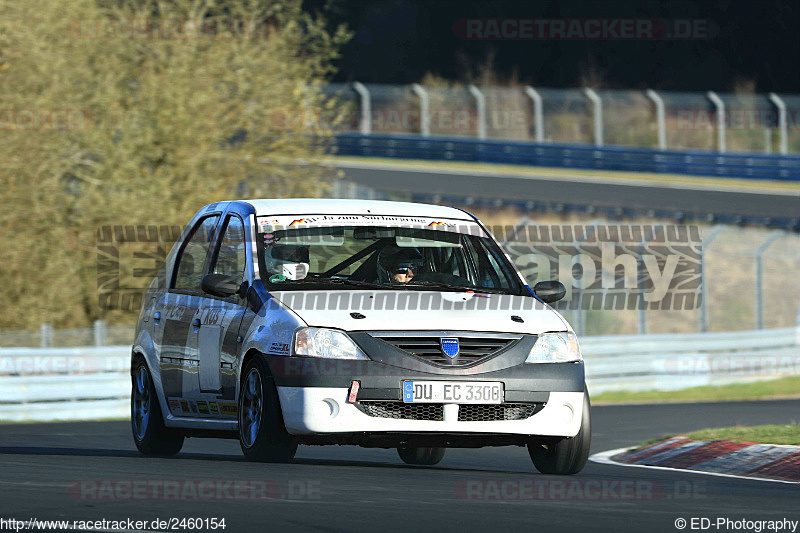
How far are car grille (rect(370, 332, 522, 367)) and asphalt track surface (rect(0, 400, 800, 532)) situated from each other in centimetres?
75

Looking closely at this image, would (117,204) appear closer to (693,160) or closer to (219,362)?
(219,362)

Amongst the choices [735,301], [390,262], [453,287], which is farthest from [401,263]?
[735,301]

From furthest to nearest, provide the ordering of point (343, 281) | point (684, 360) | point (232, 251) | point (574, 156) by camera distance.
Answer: point (574, 156), point (684, 360), point (232, 251), point (343, 281)

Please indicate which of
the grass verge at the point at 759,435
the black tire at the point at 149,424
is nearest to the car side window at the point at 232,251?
the black tire at the point at 149,424

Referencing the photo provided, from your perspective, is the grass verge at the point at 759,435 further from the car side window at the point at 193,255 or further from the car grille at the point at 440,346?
the car side window at the point at 193,255

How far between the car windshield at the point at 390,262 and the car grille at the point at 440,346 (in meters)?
0.73

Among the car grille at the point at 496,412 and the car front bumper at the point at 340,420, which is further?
the car grille at the point at 496,412

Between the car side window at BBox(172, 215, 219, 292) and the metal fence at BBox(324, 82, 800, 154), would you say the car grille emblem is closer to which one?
the car side window at BBox(172, 215, 219, 292)

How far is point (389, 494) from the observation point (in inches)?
335

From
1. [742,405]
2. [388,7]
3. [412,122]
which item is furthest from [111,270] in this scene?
[388,7]

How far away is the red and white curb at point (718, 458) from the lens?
36.6 feet

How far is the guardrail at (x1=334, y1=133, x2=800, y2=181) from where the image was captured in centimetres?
4409

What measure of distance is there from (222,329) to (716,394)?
1547 cm

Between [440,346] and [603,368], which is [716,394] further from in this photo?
[440,346]
